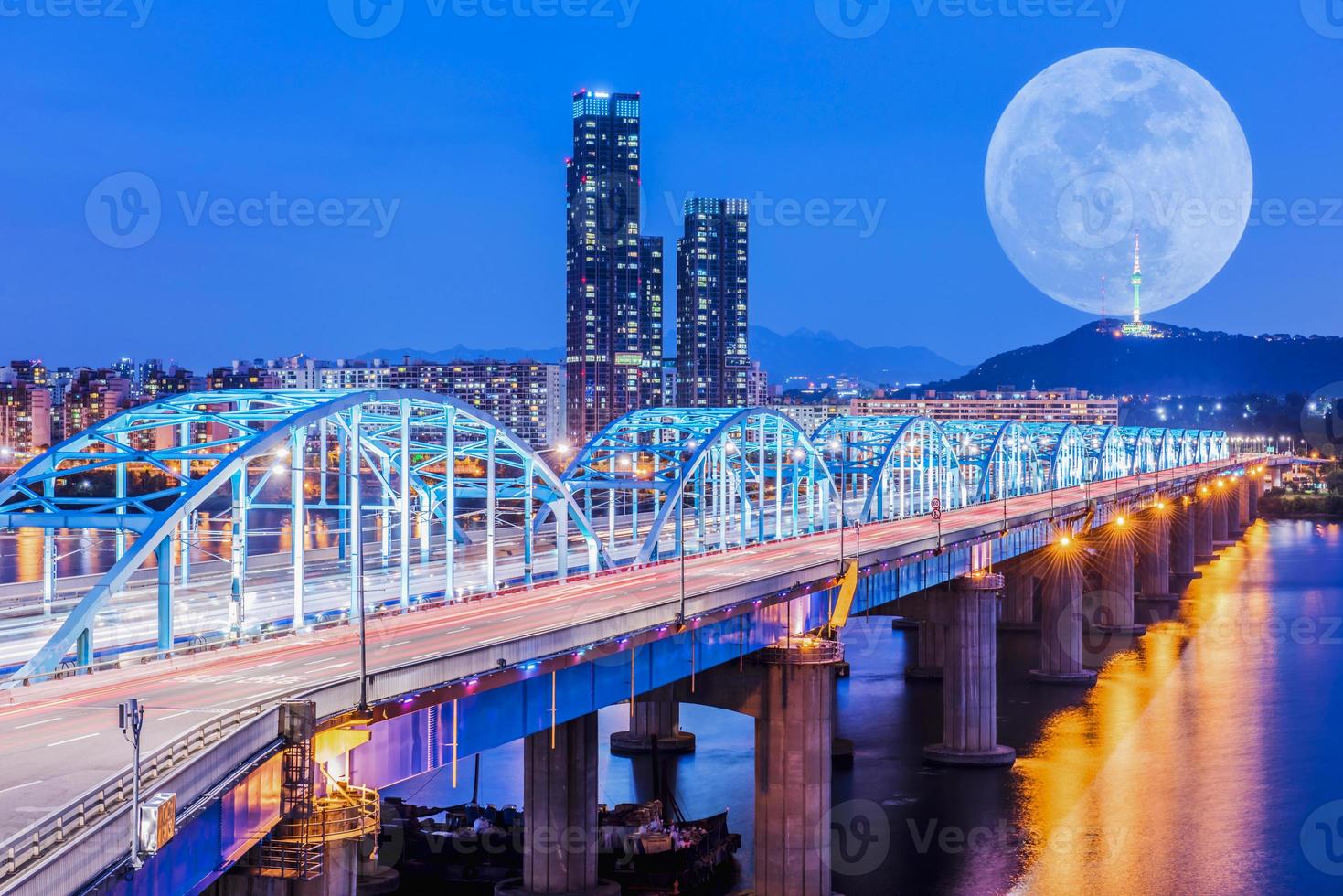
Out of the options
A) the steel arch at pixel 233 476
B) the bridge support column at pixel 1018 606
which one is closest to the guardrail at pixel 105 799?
the steel arch at pixel 233 476

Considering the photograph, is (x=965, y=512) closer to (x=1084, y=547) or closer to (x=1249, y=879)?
(x=1084, y=547)

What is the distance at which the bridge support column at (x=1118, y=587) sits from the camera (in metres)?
111

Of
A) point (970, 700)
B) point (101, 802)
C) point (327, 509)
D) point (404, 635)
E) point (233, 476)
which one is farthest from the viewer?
point (970, 700)

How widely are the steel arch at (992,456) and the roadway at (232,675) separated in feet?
239

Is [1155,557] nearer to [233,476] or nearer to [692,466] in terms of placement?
[692,466]

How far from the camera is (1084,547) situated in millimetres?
105562

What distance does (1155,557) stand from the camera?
13425cm

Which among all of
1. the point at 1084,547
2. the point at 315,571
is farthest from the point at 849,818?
the point at 1084,547

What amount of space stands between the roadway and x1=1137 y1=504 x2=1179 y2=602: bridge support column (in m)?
84.2

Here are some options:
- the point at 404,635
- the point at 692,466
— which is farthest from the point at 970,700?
the point at 404,635

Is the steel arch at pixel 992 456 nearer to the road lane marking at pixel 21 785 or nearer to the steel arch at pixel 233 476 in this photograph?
the steel arch at pixel 233 476

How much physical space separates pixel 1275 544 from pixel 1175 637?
3566 inches

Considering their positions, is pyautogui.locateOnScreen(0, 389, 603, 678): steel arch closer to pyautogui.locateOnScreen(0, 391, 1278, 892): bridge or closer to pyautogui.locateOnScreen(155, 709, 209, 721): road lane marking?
pyautogui.locateOnScreen(0, 391, 1278, 892): bridge

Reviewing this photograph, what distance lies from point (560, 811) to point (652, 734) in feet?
82.9
